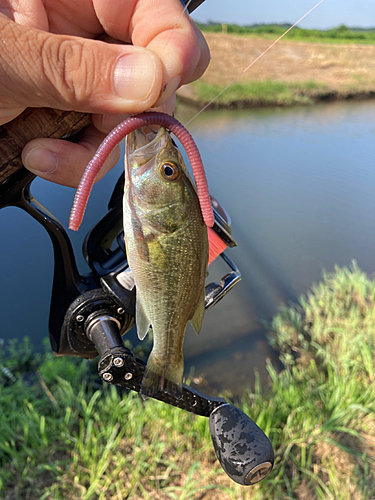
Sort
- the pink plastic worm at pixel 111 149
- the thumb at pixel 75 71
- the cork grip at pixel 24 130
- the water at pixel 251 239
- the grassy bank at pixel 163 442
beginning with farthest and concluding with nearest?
the water at pixel 251 239 → the grassy bank at pixel 163 442 → the cork grip at pixel 24 130 → the thumb at pixel 75 71 → the pink plastic worm at pixel 111 149

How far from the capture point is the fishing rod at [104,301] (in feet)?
2.52

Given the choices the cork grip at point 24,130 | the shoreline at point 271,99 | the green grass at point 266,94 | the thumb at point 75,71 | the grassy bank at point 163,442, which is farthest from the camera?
the green grass at point 266,94

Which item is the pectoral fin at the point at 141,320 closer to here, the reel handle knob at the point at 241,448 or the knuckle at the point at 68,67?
the reel handle knob at the point at 241,448

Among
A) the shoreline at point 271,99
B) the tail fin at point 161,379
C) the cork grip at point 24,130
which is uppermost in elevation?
the cork grip at point 24,130

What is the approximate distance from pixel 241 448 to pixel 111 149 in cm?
69

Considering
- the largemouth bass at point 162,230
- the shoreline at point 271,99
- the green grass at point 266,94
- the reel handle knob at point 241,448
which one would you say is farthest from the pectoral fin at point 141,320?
the green grass at point 266,94

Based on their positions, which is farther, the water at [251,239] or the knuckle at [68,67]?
the water at [251,239]

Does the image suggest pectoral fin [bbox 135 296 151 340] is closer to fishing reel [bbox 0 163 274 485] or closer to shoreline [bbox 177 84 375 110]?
fishing reel [bbox 0 163 274 485]

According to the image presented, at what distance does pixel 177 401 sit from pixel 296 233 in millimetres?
3038

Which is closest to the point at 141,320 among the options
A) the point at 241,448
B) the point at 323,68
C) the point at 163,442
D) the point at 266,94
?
the point at 241,448

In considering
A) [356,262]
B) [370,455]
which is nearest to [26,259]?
[370,455]

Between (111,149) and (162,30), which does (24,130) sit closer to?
(111,149)

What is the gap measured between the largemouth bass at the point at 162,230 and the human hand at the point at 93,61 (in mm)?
110

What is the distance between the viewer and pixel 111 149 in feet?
1.97
